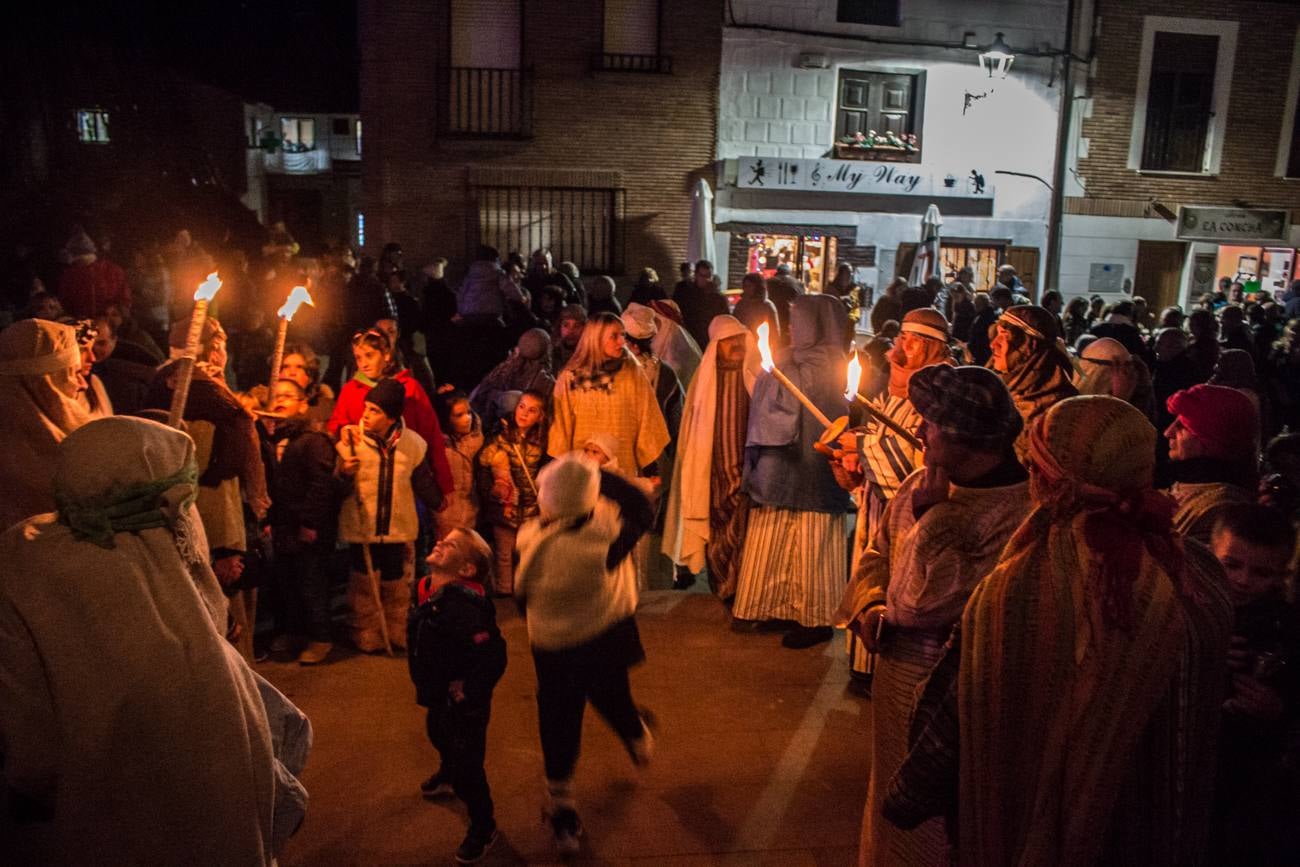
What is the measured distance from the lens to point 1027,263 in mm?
19469

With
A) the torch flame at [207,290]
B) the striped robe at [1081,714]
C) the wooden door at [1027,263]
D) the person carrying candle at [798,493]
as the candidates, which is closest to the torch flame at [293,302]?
the torch flame at [207,290]

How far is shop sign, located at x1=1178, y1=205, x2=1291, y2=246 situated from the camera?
1928 centimetres

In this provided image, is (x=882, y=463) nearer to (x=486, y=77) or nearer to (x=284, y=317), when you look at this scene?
(x=284, y=317)

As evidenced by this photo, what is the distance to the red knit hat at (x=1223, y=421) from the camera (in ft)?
12.4

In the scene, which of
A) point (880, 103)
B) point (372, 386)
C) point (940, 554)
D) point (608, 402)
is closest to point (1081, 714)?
point (940, 554)

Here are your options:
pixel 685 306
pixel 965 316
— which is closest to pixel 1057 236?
pixel 965 316

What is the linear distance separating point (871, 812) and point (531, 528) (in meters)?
1.69

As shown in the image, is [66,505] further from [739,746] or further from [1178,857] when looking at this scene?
[739,746]

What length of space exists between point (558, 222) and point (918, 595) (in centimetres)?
1544

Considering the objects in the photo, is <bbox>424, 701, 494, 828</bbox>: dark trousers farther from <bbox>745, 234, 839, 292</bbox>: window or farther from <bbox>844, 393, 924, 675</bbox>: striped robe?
<bbox>745, 234, 839, 292</bbox>: window

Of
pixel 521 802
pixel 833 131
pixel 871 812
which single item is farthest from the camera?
pixel 833 131

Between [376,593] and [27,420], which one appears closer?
[27,420]

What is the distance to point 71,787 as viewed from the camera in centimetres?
244

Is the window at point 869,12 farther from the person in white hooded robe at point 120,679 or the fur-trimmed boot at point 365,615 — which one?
the person in white hooded robe at point 120,679
